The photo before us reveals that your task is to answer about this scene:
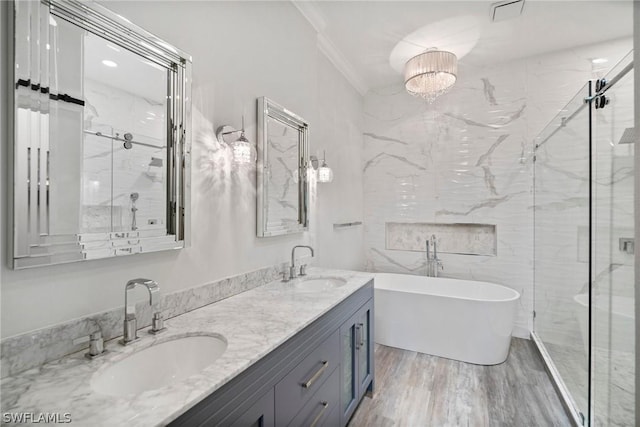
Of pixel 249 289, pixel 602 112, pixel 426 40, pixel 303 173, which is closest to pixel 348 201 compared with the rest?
pixel 303 173

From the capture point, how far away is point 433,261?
3.41m

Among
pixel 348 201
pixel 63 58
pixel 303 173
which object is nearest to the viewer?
pixel 63 58

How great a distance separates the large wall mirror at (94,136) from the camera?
0.86 m

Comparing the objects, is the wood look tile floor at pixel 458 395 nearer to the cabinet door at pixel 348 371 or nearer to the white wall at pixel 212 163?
the cabinet door at pixel 348 371

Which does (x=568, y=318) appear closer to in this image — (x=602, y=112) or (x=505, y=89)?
(x=602, y=112)

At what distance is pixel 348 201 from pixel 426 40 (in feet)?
5.53

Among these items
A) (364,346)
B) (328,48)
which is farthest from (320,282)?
(328,48)

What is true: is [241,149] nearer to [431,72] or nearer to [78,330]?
[78,330]

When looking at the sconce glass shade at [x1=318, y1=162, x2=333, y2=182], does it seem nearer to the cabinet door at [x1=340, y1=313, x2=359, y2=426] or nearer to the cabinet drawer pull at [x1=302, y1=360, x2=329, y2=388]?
the cabinet door at [x1=340, y1=313, x2=359, y2=426]

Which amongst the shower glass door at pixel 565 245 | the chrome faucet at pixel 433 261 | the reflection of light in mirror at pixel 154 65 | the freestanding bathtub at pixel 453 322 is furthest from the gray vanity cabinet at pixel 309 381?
the chrome faucet at pixel 433 261

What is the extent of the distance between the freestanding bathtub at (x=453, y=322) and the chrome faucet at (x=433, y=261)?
31 cm

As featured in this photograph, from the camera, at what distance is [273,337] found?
1.07 m

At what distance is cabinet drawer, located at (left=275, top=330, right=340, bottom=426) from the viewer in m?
1.08

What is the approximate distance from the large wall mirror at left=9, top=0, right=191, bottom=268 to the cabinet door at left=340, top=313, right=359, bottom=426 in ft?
3.26
